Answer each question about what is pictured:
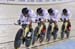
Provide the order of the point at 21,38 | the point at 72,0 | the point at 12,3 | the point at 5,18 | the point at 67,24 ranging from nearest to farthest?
1. the point at 21,38
2. the point at 67,24
3. the point at 5,18
4. the point at 12,3
5. the point at 72,0

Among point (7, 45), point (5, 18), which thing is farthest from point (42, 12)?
point (5, 18)

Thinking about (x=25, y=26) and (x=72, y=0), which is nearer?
(x=25, y=26)

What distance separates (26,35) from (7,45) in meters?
0.54

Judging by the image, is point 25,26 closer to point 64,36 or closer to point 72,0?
point 64,36

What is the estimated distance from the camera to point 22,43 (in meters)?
5.90

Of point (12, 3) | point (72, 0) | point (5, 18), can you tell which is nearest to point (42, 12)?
point (5, 18)

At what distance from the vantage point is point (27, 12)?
584 centimetres

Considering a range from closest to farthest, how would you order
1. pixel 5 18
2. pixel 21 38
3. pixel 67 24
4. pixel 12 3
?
pixel 21 38
pixel 67 24
pixel 5 18
pixel 12 3

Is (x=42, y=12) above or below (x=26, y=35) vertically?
above

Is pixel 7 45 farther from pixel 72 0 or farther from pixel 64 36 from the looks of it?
pixel 72 0

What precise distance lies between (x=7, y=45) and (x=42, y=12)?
1008mm

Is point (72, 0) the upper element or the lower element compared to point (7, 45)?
upper

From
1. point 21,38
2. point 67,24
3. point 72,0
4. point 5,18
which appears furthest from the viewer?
point 72,0

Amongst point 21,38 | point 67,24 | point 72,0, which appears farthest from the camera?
point 72,0
